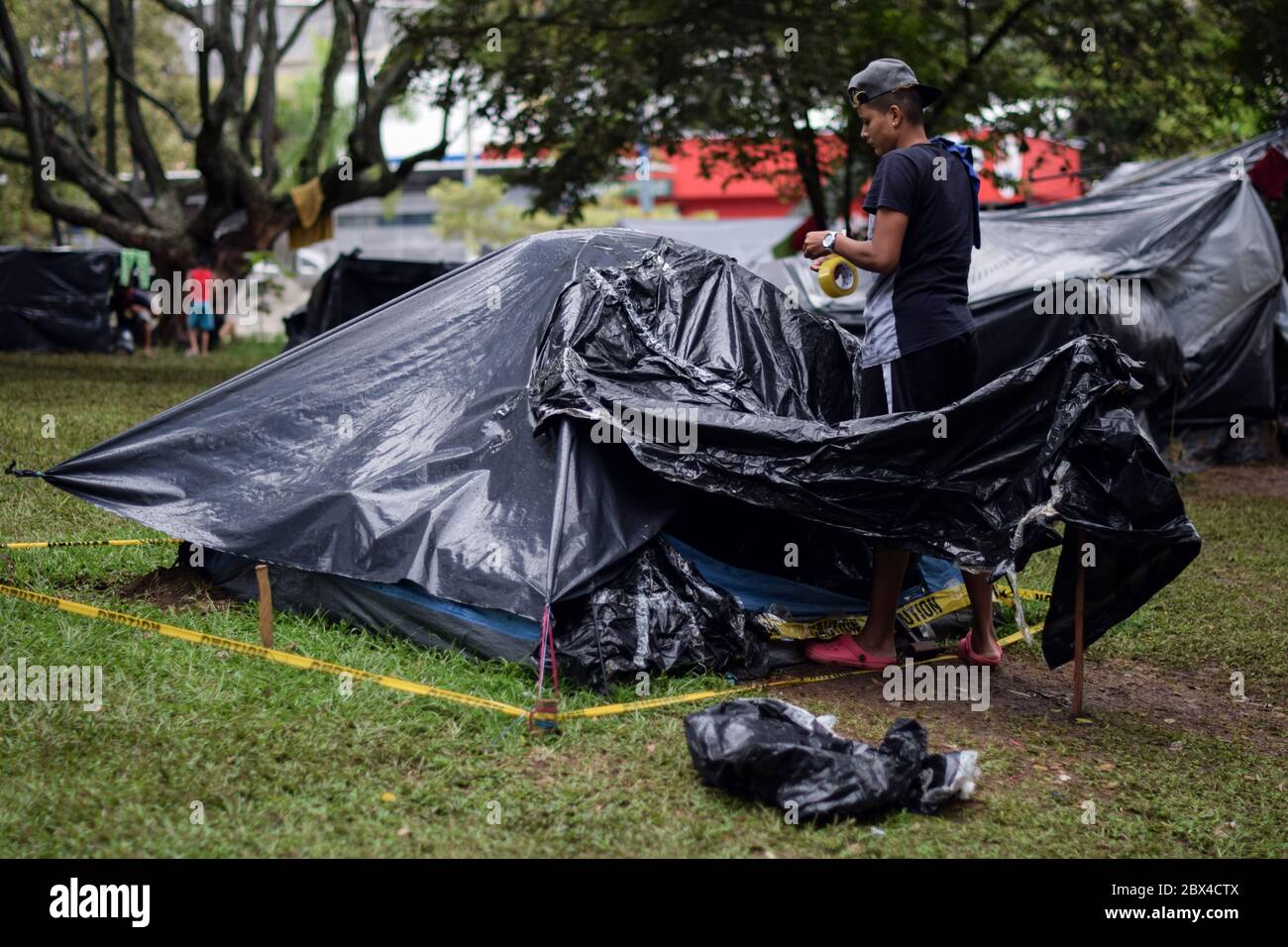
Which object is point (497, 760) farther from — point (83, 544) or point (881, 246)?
point (83, 544)

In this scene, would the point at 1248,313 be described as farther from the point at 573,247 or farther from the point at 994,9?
the point at 573,247

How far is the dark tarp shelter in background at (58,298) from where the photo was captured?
18906mm

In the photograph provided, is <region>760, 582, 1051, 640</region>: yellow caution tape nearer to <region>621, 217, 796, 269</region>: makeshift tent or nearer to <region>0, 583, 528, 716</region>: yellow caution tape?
<region>0, 583, 528, 716</region>: yellow caution tape

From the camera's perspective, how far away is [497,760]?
3.58 metres

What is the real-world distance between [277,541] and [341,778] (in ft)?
4.69

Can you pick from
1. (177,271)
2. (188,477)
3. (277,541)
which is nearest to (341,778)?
(277,541)

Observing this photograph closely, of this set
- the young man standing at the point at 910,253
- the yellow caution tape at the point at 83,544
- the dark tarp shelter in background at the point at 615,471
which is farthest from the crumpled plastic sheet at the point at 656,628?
the yellow caution tape at the point at 83,544

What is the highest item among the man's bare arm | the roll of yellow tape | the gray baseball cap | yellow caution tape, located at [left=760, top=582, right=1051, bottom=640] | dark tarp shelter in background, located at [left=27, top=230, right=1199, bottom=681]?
the gray baseball cap

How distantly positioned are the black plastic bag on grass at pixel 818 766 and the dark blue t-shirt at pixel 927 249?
57.9 inches

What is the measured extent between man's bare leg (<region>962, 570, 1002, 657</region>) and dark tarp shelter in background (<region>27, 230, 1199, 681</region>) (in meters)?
0.43

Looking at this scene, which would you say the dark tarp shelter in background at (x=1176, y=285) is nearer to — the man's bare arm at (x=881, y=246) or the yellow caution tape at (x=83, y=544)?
the man's bare arm at (x=881, y=246)

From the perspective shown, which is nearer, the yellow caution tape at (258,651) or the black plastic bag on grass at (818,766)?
the black plastic bag on grass at (818,766)

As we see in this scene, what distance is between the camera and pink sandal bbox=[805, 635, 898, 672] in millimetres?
4496

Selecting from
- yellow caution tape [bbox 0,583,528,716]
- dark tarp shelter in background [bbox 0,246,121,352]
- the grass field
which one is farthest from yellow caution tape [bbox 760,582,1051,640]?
dark tarp shelter in background [bbox 0,246,121,352]
